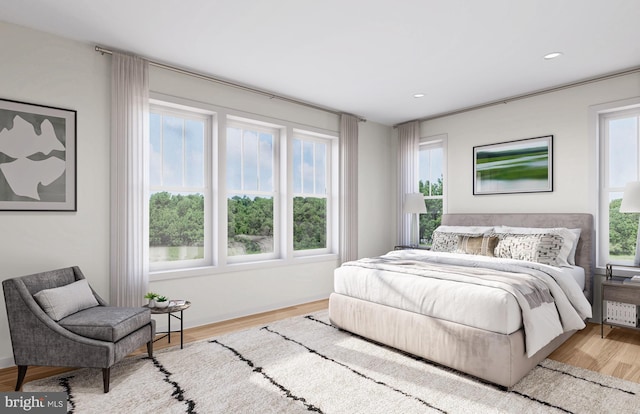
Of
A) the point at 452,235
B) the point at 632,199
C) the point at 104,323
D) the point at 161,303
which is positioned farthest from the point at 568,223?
the point at 104,323

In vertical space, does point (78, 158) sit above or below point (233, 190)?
above

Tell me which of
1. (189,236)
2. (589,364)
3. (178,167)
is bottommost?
(589,364)

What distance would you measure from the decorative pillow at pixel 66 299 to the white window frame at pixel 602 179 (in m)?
5.04

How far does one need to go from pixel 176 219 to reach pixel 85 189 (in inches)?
37.2

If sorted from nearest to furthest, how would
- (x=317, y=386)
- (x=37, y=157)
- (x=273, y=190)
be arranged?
(x=317, y=386) → (x=37, y=157) → (x=273, y=190)

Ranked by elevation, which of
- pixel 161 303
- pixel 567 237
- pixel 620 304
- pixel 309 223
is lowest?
pixel 620 304

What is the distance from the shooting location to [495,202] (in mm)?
4836

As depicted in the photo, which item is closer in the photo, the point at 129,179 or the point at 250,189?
the point at 129,179

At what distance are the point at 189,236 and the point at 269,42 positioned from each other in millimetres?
2221

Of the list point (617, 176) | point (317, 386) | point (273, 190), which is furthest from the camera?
point (273, 190)

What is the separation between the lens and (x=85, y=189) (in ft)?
10.5

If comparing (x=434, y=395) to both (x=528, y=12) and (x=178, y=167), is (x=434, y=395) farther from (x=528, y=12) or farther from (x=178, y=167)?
(x=178, y=167)

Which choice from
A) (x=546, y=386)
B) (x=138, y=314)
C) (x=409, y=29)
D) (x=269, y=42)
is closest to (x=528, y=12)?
(x=409, y=29)

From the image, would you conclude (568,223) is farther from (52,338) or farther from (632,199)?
(52,338)
